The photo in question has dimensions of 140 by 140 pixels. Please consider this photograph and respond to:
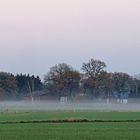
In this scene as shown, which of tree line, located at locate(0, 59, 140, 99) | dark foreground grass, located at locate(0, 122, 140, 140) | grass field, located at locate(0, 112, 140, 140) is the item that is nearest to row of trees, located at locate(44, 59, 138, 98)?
tree line, located at locate(0, 59, 140, 99)

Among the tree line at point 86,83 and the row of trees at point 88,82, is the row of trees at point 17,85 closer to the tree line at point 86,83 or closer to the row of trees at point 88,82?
the tree line at point 86,83

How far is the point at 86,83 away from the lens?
497ft

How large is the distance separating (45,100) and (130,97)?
90.7ft

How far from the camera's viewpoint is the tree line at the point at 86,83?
151 meters

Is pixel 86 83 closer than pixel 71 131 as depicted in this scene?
No

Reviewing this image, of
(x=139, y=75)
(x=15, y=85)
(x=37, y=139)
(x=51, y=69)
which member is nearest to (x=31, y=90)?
(x=15, y=85)

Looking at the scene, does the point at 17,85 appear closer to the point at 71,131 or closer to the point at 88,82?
the point at 88,82

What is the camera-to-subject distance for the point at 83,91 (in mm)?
155875

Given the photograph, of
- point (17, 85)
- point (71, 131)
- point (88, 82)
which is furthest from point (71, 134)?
point (17, 85)

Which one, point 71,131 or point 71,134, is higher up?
point 71,131

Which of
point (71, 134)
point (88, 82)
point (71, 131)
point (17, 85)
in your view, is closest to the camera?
point (71, 134)

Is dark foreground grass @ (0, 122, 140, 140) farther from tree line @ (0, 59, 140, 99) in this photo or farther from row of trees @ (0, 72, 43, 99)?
row of trees @ (0, 72, 43, 99)

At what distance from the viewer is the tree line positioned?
15075cm

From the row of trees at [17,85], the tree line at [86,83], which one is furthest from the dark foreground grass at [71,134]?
the row of trees at [17,85]
